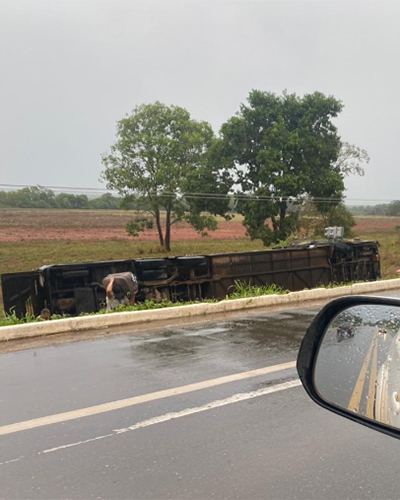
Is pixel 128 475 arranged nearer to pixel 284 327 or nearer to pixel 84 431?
pixel 84 431

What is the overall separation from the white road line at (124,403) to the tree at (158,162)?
37940mm

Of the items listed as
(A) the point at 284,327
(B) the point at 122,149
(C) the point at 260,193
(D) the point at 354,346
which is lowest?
(A) the point at 284,327

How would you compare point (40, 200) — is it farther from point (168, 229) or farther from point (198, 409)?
point (198, 409)

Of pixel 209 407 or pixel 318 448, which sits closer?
pixel 318 448

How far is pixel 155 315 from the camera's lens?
10.2 meters

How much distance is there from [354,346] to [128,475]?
6.48ft

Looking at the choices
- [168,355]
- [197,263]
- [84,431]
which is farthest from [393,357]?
[197,263]

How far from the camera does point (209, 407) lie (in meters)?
4.88

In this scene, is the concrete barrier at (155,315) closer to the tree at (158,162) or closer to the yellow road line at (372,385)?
the yellow road line at (372,385)

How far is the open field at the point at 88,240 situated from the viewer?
4081 centimetres

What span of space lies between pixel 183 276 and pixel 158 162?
31628 millimetres

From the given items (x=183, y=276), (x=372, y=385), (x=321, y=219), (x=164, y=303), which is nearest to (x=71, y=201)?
(x=321, y=219)

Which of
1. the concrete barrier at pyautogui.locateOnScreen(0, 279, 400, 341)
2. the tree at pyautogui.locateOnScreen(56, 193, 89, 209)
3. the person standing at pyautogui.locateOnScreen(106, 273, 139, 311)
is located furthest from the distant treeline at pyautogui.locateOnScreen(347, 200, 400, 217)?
the person standing at pyautogui.locateOnScreen(106, 273, 139, 311)

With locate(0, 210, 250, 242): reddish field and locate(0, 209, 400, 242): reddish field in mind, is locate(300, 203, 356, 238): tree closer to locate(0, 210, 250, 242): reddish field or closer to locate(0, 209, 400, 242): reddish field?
locate(0, 209, 400, 242): reddish field
